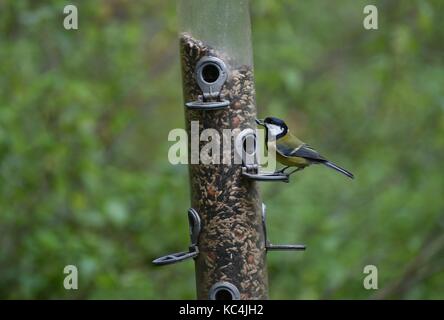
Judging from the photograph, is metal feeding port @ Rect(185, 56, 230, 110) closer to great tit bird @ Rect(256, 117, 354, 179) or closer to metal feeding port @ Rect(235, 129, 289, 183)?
metal feeding port @ Rect(235, 129, 289, 183)

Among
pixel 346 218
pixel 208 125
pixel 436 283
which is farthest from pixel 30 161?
pixel 436 283

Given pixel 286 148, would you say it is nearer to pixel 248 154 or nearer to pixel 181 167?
pixel 248 154

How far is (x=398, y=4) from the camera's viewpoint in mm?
7539

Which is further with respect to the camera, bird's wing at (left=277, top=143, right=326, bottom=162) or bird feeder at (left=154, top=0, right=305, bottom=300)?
bird's wing at (left=277, top=143, right=326, bottom=162)

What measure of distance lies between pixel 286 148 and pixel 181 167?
211 centimetres

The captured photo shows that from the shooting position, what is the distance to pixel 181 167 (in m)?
6.65

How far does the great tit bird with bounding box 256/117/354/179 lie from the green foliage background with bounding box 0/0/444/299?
196 centimetres

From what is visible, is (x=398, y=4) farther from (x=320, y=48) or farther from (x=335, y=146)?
(x=335, y=146)

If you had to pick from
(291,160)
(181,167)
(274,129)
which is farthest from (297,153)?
(181,167)

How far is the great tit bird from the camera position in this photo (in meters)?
4.60

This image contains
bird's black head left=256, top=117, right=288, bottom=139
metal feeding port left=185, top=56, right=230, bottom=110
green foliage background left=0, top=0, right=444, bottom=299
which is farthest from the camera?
green foliage background left=0, top=0, right=444, bottom=299

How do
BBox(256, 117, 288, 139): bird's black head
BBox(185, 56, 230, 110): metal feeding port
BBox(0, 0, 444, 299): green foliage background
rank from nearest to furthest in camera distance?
BBox(185, 56, 230, 110): metal feeding port, BBox(256, 117, 288, 139): bird's black head, BBox(0, 0, 444, 299): green foliage background

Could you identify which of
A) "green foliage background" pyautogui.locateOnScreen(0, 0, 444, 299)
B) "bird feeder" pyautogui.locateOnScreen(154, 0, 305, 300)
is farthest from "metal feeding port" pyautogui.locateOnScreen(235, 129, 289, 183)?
"green foliage background" pyautogui.locateOnScreen(0, 0, 444, 299)

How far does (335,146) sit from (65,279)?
3.28 meters
